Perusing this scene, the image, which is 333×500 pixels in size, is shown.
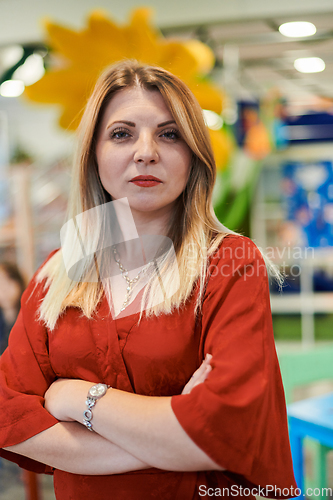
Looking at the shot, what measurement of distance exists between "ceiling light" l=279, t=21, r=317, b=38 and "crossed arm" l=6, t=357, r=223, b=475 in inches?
101

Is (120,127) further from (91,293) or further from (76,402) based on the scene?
(76,402)

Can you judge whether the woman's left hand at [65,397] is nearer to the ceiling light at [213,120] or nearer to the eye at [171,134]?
the eye at [171,134]

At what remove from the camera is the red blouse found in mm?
773

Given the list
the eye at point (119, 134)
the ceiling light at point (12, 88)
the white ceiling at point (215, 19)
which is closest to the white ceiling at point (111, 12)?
the white ceiling at point (215, 19)

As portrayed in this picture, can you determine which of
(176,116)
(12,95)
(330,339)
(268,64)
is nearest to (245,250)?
(176,116)

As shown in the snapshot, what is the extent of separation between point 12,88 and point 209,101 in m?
1.42

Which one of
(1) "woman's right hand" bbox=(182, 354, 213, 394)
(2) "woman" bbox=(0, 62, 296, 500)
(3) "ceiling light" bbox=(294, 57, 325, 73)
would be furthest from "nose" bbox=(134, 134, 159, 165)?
(3) "ceiling light" bbox=(294, 57, 325, 73)

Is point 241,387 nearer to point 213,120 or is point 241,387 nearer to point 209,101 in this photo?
point 209,101

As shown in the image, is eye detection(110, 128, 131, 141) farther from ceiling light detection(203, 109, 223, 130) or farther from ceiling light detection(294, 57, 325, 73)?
ceiling light detection(294, 57, 325, 73)

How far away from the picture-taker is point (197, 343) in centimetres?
90

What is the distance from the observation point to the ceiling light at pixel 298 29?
8.61 feet

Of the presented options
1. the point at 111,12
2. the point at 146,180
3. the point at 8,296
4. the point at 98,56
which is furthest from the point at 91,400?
the point at 111,12

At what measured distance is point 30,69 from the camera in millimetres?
2688

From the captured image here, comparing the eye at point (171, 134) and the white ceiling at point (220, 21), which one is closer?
the eye at point (171, 134)
